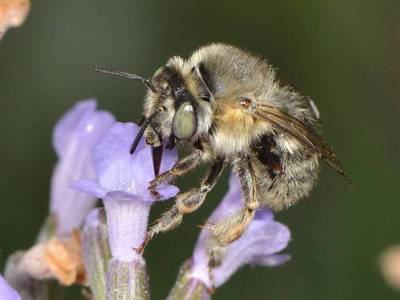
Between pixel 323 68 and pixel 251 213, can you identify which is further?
pixel 323 68

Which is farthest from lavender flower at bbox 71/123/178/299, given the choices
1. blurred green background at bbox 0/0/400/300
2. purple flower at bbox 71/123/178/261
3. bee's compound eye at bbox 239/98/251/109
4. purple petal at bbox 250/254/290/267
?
blurred green background at bbox 0/0/400/300

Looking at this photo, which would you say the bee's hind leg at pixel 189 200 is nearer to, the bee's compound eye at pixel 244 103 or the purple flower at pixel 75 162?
the bee's compound eye at pixel 244 103

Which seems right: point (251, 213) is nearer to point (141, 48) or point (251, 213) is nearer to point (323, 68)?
point (323, 68)

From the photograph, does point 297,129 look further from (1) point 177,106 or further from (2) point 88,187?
(2) point 88,187

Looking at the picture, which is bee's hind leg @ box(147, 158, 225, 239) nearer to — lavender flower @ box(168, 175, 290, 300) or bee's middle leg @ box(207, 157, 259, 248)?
bee's middle leg @ box(207, 157, 259, 248)

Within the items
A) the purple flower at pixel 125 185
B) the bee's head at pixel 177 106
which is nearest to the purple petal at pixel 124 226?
the purple flower at pixel 125 185

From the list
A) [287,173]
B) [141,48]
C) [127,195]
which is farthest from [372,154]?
[127,195]
